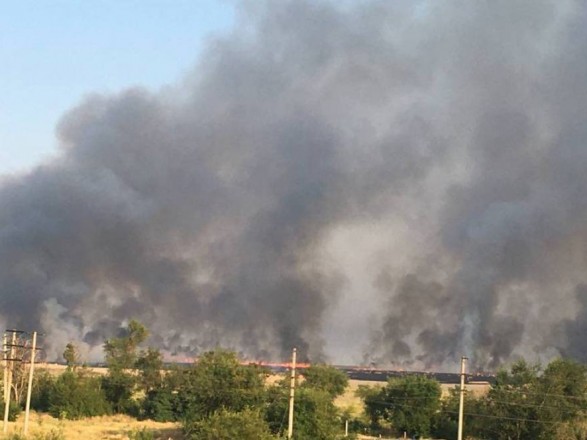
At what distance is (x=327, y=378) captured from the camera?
116 m

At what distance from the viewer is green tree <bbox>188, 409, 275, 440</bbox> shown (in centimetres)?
5722

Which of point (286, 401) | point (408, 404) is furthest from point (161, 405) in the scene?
point (408, 404)

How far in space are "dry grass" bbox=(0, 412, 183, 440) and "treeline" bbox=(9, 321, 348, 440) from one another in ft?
6.15

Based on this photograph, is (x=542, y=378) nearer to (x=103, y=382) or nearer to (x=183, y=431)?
(x=183, y=431)

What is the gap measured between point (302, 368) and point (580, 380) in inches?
2032

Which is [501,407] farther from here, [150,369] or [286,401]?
[150,369]

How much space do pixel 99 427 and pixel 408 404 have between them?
31907 millimetres

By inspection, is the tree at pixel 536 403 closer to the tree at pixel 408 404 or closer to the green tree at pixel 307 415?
the tree at pixel 408 404

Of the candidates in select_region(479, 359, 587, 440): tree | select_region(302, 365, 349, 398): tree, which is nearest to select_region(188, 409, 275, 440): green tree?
select_region(479, 359, 587, 440): tree

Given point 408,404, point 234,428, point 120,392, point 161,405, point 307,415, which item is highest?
point 408,404

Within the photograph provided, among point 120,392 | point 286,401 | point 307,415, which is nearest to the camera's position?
point 307,415

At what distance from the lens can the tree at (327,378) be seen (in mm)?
114056

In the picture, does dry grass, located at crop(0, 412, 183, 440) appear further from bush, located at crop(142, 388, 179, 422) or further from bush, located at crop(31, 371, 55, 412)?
bush, located at crop(31, 371, 55, 412)

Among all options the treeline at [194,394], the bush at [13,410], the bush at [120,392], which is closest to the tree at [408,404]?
the treeline at [194,394]
